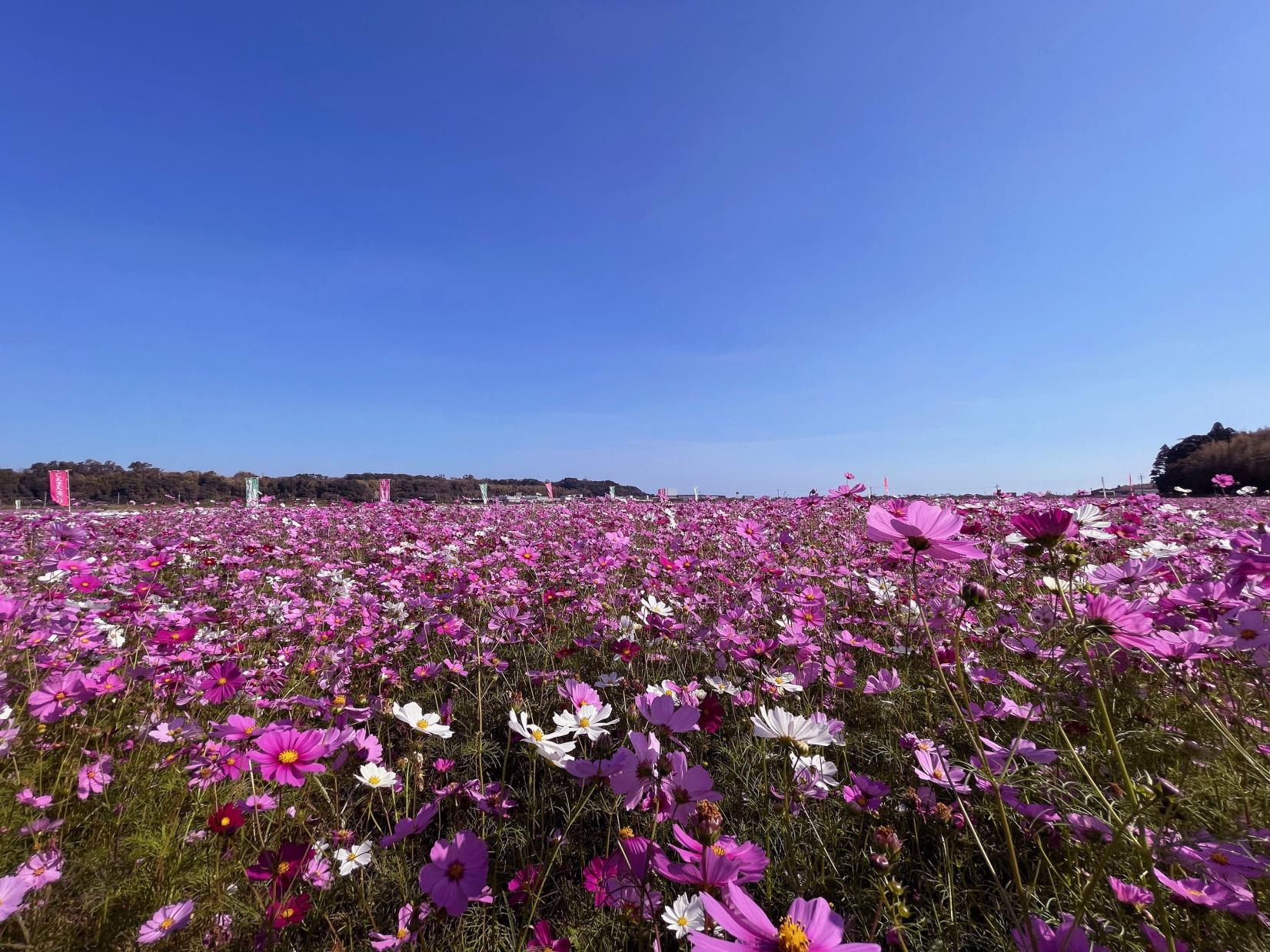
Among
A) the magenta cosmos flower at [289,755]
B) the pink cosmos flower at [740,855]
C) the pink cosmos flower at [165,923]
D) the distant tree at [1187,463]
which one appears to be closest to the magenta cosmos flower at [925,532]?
the pink cosmos flower at [740,855]

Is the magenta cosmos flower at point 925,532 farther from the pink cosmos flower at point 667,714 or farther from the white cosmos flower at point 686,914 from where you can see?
the white cosmos flower at point 686,914

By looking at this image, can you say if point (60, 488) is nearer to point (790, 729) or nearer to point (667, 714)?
point (667, 714)

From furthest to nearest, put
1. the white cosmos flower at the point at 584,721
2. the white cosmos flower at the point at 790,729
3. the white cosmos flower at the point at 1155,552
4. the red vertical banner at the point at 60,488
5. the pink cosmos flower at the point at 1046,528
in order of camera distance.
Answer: the red vertical banner at the point at 60,488
the white cosmos flower at the point at 1155,552
the white cosmos flower at the point at 584,721
the white cosmos flower at the point at 790,729
the pink cosmos flower at the point at 1046,528

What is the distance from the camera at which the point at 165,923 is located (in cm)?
99

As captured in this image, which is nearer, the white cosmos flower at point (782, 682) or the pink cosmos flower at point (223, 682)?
the pink cosmos flower at point (223, 682)

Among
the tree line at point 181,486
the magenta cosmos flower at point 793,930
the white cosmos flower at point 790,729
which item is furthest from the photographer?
the tree line at point 181,486

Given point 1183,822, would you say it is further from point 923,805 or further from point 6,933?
point 6,933

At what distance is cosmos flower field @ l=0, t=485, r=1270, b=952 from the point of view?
2.89ft

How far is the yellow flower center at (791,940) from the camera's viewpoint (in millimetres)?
566

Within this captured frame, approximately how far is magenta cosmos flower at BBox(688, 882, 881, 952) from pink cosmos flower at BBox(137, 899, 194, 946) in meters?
1.06

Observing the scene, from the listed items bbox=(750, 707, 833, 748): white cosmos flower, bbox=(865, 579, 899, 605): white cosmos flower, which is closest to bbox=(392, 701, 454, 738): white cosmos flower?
bbox=(750, 707, 833, 748): white cosmos flower

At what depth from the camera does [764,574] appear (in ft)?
9.11

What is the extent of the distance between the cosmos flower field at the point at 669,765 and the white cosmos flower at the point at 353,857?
12 mm

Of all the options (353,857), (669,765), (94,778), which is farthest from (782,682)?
(94,778)
